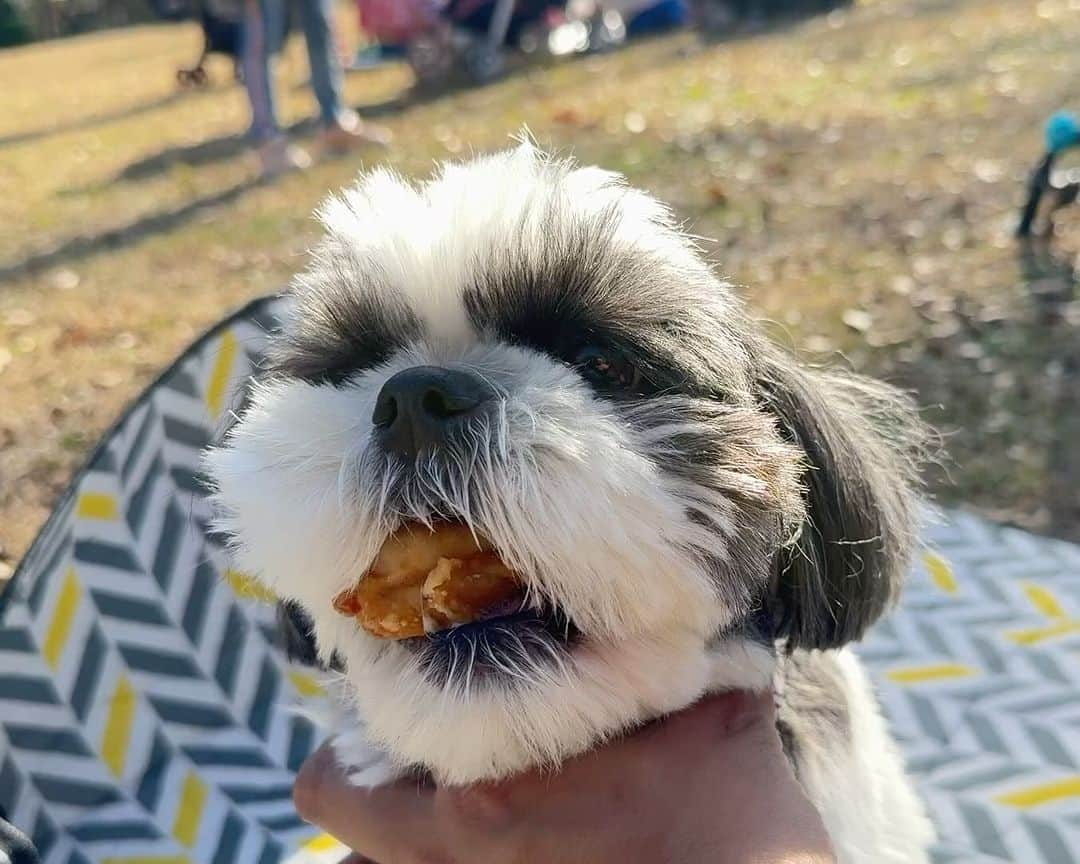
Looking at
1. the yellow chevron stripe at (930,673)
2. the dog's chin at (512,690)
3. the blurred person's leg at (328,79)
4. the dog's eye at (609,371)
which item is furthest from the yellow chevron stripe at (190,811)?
the blurred person's leg at (328,79)

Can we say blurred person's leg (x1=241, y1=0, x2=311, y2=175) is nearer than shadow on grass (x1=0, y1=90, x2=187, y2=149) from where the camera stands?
Yes

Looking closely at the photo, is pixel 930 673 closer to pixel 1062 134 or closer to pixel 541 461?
pixel 541 461

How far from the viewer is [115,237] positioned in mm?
5789

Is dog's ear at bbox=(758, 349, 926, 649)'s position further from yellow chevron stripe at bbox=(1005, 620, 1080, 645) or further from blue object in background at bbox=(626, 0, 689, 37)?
blue object in background at bbox=(626, 0, 689, 37)

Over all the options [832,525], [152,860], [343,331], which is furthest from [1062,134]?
[152,860]

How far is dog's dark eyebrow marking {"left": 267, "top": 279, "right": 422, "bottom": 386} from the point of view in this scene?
1.33 meters

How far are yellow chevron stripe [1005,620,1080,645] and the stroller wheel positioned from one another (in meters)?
7.95

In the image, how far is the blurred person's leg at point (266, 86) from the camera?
20.3ft

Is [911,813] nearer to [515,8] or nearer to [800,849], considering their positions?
[800,849]

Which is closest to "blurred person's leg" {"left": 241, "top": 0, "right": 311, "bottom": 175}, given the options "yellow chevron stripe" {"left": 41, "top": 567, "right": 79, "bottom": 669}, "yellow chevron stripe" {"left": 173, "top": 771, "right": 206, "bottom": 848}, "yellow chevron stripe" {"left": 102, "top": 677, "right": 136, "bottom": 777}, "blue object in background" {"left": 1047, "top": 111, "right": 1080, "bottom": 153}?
"blue object in background" {"left": 1047, "top": 111, "right": 1080, "bottom": 153}

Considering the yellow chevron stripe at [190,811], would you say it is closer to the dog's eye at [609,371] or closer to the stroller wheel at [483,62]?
the dog's eye at [609,371]

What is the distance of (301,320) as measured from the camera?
144cm

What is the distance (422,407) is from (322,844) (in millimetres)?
1286

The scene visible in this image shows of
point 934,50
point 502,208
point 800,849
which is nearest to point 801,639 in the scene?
point 800,849
